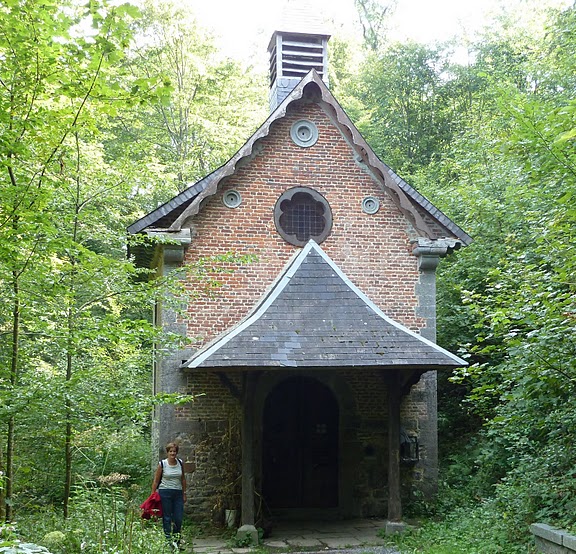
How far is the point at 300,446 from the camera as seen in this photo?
39.9 ft

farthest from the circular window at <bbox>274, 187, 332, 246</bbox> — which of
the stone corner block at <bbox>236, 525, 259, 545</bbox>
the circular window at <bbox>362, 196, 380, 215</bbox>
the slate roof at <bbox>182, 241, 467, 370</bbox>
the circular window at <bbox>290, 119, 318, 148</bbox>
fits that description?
the stone corner block at <bbox>236, 525, 259, 545</bbox>

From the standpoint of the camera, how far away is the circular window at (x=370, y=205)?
12516mm

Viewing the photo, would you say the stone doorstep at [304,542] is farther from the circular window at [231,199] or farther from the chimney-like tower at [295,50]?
the chimney-like tower at [295,50]

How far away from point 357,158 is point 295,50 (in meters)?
3.33

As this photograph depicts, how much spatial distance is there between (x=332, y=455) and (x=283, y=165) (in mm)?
4973

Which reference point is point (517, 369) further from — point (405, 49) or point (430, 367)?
point (405, 49)

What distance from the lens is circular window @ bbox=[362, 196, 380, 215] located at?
12516 millimetres

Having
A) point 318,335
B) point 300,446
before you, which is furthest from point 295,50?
point 300,446

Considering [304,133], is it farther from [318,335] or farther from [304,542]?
[304,542]

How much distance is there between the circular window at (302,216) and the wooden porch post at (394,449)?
9.93ft

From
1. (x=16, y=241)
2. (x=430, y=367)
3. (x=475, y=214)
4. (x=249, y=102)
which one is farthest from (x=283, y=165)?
(x=249, y=102)

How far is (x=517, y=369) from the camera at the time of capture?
755 cm

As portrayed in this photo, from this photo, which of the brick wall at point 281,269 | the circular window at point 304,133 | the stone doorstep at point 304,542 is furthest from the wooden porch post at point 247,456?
the circular window at point 304,133

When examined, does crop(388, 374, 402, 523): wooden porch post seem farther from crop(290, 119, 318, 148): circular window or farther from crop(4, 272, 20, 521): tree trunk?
crop(4, 272, 20, 521): tree trunk
